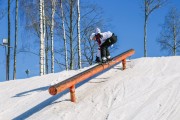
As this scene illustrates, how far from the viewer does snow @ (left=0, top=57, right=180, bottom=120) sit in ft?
27.8

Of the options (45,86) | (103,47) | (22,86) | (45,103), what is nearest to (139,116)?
(45,103)

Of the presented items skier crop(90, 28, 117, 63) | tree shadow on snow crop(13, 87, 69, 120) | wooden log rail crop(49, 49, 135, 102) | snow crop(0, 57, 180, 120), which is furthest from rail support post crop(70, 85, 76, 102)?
skier crop(90, 28, 117, 63)

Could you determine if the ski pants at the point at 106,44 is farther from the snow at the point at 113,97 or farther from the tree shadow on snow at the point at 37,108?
the tree shadow on snow at the point at 37,108

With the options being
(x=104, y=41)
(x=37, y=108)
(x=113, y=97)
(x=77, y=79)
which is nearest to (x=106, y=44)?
(x=104, y=41)

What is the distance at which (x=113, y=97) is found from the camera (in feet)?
30.8

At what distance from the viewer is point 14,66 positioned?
2362 cm

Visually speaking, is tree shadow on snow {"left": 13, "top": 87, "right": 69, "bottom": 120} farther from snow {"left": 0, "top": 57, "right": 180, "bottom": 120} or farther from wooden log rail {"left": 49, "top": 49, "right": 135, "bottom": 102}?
wooden log rail {"left": 49, "top": 49, "right": 135, "bottom": 102}

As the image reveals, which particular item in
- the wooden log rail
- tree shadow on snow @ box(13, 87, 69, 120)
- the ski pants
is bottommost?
tree shadow on snow @ box(13, 87, 69, 120)

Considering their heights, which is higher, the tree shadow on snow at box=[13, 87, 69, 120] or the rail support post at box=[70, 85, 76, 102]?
the rail support post at box=[70, 85, 76, 102]

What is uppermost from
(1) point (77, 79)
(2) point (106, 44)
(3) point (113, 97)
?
(2) point (106, 44)

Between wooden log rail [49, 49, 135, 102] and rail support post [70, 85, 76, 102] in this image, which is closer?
wooden log rail [49, 49, 135, 102]

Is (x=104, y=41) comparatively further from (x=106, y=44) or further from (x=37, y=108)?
(x=37, y=108)

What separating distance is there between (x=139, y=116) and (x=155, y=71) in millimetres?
3139

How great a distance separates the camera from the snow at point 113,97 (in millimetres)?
8461
